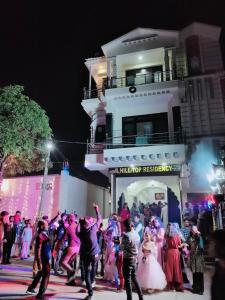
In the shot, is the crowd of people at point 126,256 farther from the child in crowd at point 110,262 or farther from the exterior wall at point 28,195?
the exterior wall at point 28,195

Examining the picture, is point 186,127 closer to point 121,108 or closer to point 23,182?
point 121,108

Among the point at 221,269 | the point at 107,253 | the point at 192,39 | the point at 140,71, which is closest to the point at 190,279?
the point at 107,253

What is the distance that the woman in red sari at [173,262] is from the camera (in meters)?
7.69

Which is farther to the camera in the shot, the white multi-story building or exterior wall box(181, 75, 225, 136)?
exterior wall box(181, 75, 225, 136)

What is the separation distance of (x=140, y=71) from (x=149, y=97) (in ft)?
9.83

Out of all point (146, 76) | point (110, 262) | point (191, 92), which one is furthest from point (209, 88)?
point (110, 262)

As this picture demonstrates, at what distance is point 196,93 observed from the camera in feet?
65.4

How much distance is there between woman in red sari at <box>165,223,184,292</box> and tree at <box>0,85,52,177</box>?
43.6ft

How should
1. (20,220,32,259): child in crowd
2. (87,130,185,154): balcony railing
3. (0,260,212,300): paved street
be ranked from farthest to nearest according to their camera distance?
(87,130,185,154): balcony railing < (20,220,32,259): child in crowd < (0,260,212,300): paved street

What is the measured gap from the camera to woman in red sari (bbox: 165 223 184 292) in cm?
769

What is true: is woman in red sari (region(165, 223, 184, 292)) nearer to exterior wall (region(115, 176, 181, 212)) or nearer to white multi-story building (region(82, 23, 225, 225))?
white multi-story building (region(82, 23, 225, 225))

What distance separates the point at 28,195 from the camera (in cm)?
2206

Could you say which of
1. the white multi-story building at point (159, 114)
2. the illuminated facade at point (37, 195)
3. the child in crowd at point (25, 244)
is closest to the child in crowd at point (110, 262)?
the child in crowd at point (25, 244)

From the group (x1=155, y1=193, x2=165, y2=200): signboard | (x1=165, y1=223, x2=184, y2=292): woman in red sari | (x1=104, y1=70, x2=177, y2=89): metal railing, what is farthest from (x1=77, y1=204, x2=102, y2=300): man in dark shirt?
(x1=104, y1=70, x2=177, y2=89): metal railing
